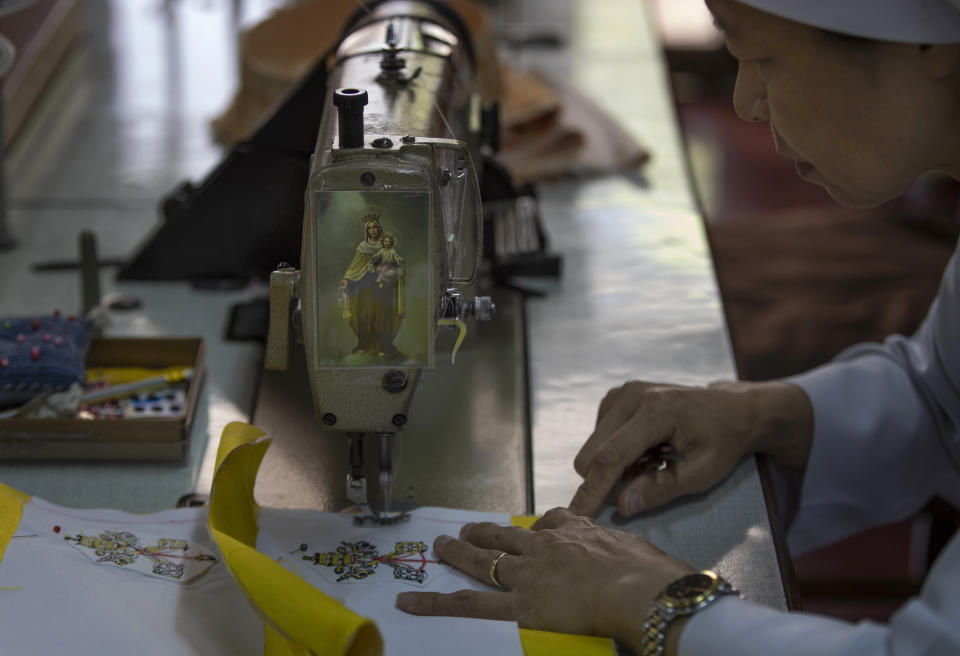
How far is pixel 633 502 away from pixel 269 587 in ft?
1.36

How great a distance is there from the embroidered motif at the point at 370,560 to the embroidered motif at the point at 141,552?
0.37 feet

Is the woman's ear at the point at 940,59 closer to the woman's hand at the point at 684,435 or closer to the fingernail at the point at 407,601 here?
the woman's hand at the point at 684,435

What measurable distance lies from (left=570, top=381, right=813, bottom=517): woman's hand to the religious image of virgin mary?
29 centimetres

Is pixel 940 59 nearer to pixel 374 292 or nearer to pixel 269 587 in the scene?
pixel 374 292

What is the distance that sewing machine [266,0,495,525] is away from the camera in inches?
40.1

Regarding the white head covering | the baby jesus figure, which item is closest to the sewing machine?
the baby jesus figure

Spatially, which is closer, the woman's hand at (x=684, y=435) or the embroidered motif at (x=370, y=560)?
the embroidered motif at (x=370, y=560)

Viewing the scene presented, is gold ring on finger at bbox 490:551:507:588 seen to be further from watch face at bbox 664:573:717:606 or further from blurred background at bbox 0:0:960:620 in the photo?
blurred background at bbox 0:0:960:620

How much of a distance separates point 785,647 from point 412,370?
0.41 m

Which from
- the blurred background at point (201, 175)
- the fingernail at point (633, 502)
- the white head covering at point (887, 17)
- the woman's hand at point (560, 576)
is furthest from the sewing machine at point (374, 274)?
the blurred background at point (201, 175)

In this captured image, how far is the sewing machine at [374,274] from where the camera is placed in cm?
102

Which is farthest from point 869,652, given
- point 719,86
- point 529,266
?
point 719,86

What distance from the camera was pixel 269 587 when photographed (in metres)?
0.94

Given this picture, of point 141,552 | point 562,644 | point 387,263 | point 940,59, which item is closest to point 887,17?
point 940,59
